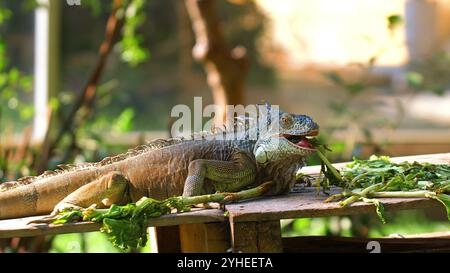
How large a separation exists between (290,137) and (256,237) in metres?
0.69

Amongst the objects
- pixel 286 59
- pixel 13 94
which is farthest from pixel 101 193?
pixel 286 59

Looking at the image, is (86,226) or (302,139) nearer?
(86,226)

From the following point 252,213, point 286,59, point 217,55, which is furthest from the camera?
point 286,59

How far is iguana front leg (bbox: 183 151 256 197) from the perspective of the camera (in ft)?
12.6

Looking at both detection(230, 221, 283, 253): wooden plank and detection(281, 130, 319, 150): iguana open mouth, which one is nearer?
detection(230, 221, 283, 253): wooden plank

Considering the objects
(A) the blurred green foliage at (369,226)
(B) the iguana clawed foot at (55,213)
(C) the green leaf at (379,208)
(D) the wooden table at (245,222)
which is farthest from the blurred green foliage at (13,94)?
(C) the green leaf at (379,208)

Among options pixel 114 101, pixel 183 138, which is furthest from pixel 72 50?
pixel 183 138

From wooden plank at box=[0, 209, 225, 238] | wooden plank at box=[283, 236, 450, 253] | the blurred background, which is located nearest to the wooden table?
wooden plank at box=[0, 209, 225, 238]

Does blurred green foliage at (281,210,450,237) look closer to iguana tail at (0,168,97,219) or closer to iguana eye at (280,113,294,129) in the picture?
iguana eye at (280,113,294,129)

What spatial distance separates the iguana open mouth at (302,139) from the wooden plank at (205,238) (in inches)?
24.3

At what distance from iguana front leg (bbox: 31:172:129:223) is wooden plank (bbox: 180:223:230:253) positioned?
40 centimetres

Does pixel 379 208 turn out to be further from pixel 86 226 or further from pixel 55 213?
pixel 55 213

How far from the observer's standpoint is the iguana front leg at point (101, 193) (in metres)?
3.75

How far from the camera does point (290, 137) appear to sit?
382cm
